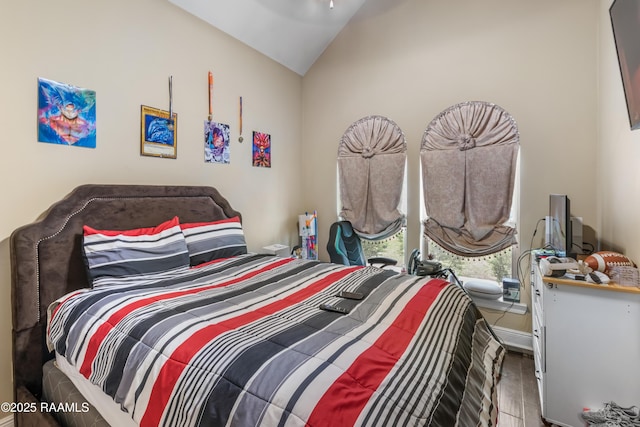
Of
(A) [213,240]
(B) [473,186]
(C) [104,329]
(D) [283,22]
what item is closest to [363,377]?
(C) [104,329]

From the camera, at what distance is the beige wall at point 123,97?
68.3 inches

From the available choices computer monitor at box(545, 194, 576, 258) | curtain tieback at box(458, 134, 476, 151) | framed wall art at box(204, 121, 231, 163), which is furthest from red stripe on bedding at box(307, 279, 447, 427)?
framed wall art at box(204, 121, 231, 163)

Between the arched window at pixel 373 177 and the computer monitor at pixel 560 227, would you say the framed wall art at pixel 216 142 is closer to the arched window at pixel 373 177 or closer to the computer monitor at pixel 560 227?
the arched window at pixel 373 177

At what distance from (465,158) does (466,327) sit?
6.08ft

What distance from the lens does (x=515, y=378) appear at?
7.53ft

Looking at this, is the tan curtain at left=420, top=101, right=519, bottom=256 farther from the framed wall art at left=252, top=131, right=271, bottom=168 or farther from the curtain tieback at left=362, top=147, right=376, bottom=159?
the framed wall art at left=252, top=131, right=271, bottom=168

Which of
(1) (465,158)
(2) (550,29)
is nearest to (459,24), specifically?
(2) (550,29)

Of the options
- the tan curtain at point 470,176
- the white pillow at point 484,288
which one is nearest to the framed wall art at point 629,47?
the tan curtain at point 470,176

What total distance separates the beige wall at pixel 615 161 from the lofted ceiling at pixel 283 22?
2344 millimetres

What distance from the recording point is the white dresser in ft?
5.24

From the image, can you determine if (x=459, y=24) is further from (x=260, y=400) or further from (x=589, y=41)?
(x=260, y=400)

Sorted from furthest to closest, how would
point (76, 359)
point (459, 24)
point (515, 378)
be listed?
1. point (459, 24)
2. point (515, 378)
3. point (76, 359)

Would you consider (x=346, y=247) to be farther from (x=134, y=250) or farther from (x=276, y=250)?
(x=134, y=250)

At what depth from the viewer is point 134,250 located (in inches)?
75.7
